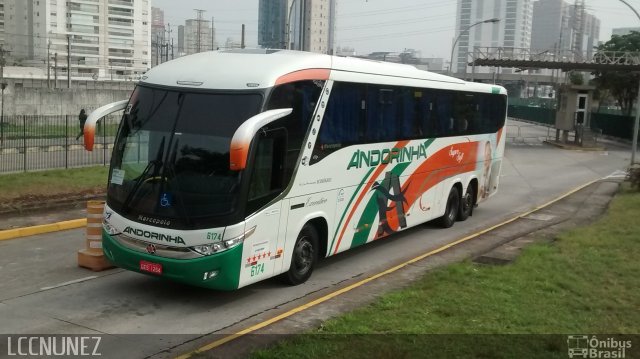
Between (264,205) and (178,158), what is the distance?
127 centimetres

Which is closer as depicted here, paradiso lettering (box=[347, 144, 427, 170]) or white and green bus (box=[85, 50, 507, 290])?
white and green bus (box=[85, 50, 507, 290])

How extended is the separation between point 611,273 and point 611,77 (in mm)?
50369

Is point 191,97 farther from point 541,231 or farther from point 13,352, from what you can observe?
point 541,231

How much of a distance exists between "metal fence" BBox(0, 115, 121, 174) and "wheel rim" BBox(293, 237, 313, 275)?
13770mm

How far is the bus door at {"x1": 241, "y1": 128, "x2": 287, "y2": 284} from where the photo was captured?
27.5 ft

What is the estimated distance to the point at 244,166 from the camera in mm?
7469

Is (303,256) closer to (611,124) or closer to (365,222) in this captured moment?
(365,222)

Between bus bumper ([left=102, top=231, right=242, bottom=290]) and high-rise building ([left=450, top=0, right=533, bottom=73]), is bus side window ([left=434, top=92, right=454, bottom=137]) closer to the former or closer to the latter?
bus bumper ([left=102, top=231, right=242, bottom=290])

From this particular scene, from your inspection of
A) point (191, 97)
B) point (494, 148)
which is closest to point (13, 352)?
point (191, 97)

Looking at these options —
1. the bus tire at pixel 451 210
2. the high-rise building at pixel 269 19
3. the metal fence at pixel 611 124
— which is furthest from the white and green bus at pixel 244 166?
the metal fence at pixel 611 124

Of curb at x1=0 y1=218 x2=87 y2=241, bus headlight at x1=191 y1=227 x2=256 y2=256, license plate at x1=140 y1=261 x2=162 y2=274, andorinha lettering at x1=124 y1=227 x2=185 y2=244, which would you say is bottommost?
curb at x1=0 y1=218 x2=87 y2=241

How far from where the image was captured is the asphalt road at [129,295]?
7656 mm

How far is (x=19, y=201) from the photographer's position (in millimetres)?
15484

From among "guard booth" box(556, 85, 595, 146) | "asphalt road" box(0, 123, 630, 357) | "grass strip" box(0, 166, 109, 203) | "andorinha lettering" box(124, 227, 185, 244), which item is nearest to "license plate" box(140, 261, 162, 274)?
"andorinha lettering" box(124, 227, 185, 244)
